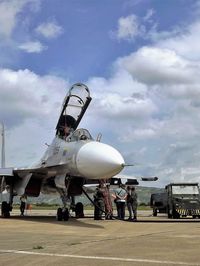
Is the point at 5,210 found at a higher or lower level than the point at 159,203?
lower

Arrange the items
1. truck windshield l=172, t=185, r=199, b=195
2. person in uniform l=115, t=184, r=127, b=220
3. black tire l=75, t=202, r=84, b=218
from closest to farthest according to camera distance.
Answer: person in uniform l=115, t=184, r=127, b=220 → black tire l=75, t=202, r=84, b=218 → truck windshield l=172, t=185, r=199, b=195

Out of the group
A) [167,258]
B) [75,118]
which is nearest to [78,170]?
[75,118]

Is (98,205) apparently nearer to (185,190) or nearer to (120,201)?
(120,201)

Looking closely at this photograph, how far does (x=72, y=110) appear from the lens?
2281 cm

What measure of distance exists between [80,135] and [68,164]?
1.40 metres

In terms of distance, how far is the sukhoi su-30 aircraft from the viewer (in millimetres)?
17469

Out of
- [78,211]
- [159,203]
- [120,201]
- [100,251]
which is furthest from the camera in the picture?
[159,203]

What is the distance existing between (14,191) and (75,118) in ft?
17.3

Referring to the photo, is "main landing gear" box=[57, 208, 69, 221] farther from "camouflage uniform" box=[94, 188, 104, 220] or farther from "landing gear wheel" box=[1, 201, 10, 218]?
"landing gear wheel" box=[1, 201, 10, 218]

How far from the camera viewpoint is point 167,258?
8555 millimetres

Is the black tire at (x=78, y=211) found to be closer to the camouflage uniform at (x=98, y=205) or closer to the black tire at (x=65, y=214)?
the camouflage uniform at (x=98, y=205)

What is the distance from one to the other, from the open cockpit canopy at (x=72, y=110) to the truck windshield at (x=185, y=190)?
7.66m

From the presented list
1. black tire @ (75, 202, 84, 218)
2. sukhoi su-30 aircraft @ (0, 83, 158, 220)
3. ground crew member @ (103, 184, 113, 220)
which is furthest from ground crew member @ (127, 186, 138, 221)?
black tire @ (75, 202, 84, 218)

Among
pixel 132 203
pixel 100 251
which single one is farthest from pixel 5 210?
pixel 100 251
